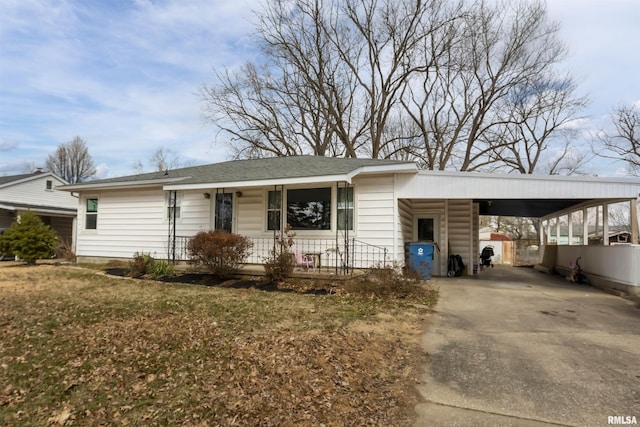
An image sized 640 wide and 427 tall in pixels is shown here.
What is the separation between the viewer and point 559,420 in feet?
10.0

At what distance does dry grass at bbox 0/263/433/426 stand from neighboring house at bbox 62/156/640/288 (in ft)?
11.5

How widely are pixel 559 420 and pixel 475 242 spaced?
11912 mm

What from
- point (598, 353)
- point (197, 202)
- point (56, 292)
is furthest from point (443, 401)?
point (197, 202)

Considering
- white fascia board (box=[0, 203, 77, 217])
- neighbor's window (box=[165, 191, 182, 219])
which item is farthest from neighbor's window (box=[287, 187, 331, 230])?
white fascia board (box=[0, 203, 77, 217])

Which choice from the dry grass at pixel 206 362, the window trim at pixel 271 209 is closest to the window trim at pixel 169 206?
the window trim at pixel 271 209

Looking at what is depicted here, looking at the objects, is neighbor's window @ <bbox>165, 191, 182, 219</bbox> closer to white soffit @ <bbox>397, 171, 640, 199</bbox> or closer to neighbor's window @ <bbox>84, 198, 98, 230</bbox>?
neighbor's window @ <bbox>84, 198, 98, 230</bbox>

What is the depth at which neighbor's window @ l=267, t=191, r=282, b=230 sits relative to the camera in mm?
11117

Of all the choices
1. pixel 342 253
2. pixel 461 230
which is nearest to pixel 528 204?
pixel 461 230

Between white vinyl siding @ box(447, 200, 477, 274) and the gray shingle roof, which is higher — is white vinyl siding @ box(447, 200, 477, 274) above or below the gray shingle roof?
below

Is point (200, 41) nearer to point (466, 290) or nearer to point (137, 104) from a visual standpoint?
point (137, 104)

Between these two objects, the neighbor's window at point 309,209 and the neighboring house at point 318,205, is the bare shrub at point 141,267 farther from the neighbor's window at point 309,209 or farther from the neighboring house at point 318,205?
the neighbor's window at point 309,209

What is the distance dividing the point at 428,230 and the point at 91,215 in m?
12.1

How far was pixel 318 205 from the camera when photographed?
35.2 feet

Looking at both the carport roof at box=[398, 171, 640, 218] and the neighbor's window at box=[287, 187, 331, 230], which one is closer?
the carport roof at box=[398, 171, 640, 218]
